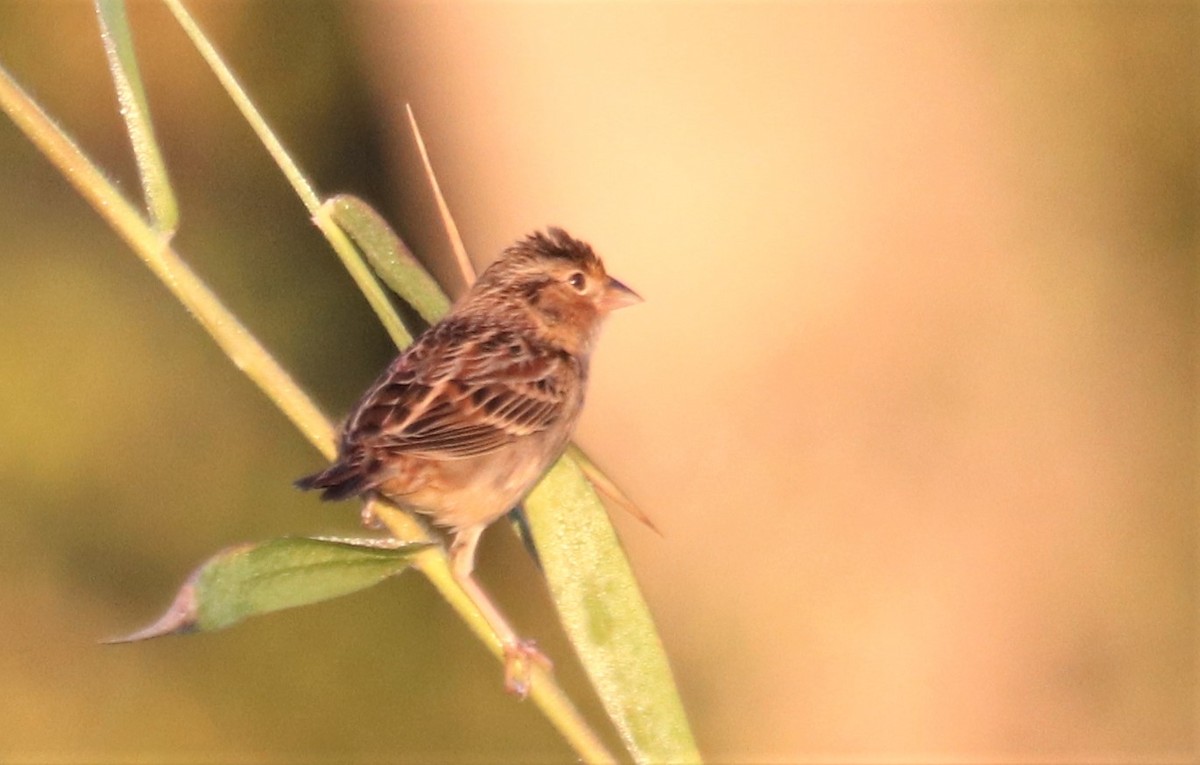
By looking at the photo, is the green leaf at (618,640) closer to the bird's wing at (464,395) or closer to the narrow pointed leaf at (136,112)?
the narrow pointed leaf at (136,112)

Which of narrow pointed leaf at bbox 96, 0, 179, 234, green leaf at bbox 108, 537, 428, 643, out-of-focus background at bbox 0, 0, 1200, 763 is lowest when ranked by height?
out-of-focus background at bbox 0, 0, 1200, 763

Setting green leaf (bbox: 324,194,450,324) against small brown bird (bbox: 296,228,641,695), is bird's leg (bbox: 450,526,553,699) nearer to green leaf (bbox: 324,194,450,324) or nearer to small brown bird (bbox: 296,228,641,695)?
small brown bird (bbox: 296,228,641,695)

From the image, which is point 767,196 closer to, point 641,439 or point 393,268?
point 641,439

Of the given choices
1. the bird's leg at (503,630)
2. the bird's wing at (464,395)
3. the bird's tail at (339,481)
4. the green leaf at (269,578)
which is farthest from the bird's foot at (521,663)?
the bird's wing at (464,395)

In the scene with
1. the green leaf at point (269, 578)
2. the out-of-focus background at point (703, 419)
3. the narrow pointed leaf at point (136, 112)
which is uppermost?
the narrow pointed leaf at point (136, 112)

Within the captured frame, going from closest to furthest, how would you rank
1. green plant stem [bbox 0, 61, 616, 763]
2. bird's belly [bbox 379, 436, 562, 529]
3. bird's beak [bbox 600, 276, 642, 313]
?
green plant stem [bbox 0, 61, 616, 763]
bird's belly [bbox 379, 436, 562, 529]
bird's beak [bbox 600, 276, 642, 313]

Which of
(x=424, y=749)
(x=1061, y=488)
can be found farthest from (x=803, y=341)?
(x=424, y=749)

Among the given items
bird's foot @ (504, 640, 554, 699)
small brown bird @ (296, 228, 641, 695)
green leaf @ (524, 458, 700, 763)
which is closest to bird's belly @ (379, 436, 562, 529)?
small brown bird @ (296, 228, 641, 695)
